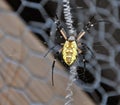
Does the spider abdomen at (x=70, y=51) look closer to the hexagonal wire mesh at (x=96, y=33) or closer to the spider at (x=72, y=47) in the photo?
the spider at (x=72, y=47)

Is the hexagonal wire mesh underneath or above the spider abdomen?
above

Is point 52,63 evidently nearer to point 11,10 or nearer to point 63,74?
point 63,74

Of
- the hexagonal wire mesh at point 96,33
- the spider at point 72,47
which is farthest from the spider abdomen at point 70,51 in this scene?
the hexagonal wire mesh at point 96,33

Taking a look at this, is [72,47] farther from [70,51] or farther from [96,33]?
[96,33]

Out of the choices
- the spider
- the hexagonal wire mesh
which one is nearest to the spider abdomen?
the spider

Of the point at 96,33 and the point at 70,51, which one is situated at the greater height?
the point at 96,33

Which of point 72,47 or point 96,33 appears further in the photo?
point 96,33

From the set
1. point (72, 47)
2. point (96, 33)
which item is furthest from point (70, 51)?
point (96, 33)

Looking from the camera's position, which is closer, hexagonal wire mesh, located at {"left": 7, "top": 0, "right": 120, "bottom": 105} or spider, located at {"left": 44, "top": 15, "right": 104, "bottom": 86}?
spider, located at {"left": 44, "top": 15, "right": 104, "bottom": 86}

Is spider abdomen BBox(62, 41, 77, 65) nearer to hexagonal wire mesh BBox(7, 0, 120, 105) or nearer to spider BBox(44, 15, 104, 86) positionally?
spider BBox(44, 15, 104, 86)
